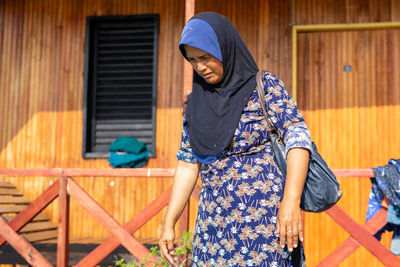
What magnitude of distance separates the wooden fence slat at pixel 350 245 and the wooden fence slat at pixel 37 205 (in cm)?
251

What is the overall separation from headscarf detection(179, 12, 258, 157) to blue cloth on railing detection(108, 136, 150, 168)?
→ 4261 mm

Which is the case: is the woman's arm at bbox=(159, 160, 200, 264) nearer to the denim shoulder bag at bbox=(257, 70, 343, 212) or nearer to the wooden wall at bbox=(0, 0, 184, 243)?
the denim shoulder bag at bbox=(257, 70, 343, 212)

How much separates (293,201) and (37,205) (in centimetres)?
353

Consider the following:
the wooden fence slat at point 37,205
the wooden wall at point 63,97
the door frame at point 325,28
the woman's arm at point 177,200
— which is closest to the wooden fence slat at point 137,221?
the wooden fence slat at point 37,205

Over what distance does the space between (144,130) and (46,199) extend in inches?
84.3

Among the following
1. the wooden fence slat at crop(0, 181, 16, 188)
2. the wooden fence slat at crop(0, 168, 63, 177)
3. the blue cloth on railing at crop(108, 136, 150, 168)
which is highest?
the blue cloth on railing at crop(108, 136, 150, 168)

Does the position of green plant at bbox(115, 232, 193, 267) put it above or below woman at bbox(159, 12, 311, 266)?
below

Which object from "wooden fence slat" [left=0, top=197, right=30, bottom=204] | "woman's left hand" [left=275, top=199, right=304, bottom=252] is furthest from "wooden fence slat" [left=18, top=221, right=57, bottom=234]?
"woman's left hand" [left=275, top=199, right=304, bottom=252]

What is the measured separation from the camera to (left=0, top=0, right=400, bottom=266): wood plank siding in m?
6.24

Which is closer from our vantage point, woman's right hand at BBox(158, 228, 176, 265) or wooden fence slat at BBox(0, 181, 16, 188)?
woman's right hand at BBox(158, 228, 176, 265)

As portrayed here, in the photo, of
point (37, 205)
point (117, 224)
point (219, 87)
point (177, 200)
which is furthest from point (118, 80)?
point (219, 87)

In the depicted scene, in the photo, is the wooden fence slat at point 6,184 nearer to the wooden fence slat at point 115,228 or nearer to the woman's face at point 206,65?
the wooden fence slat at point 115,228

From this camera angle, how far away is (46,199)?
16.1 feet

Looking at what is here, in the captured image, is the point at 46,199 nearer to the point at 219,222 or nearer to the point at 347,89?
the point at 219,222
